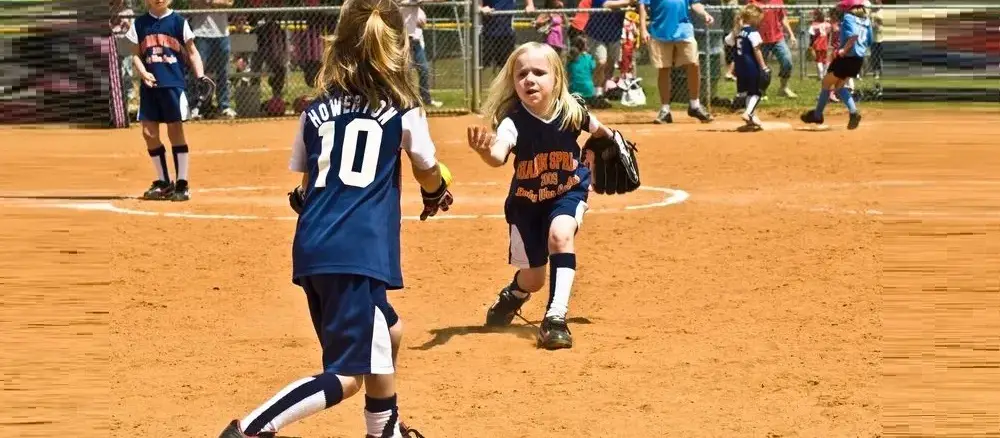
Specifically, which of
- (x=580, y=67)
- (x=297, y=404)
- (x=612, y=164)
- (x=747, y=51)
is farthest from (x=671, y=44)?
(x=297, y=404)

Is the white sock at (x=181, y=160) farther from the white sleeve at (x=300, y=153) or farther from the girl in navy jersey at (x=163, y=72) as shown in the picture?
the white sleeve at (x=300, y=153)

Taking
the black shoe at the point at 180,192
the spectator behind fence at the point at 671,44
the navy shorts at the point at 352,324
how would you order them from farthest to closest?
the spectator behind fence at the point at 671,44 < the black shoe at the point at 180,192 < the navy shorts at the point at 352,324

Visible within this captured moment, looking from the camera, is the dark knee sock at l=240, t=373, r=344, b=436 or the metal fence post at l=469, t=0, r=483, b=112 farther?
the metal fence post at l=469, t=0, r=483, b=112

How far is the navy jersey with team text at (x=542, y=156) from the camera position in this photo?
7320 mm

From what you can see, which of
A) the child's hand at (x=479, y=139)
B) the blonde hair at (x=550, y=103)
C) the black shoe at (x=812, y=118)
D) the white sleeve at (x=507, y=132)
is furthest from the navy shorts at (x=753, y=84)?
the child's hand at (x=479, y=139)

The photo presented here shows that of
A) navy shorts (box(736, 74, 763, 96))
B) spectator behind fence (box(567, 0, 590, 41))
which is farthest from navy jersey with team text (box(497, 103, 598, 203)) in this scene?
spectator behind fence (box(567, 0, 590, 41))

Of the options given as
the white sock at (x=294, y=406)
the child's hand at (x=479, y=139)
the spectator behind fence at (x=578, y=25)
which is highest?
the child's hand at (x=479, y=139)

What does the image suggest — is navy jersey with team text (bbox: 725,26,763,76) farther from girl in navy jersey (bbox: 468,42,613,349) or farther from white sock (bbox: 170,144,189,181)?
girl in navy jersey (bbox: 468,42,613,349)

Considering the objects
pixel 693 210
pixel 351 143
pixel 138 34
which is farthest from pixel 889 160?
pixel 351 143

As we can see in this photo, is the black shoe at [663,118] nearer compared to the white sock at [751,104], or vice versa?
the white sock at [751,104]

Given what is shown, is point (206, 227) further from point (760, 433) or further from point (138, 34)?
point (760, 433)

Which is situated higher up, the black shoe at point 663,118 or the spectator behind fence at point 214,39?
the spectator behind fence at point 214,39

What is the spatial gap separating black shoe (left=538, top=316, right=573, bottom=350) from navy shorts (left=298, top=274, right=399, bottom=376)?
89.5 inches

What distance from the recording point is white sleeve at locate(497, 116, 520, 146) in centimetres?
704
